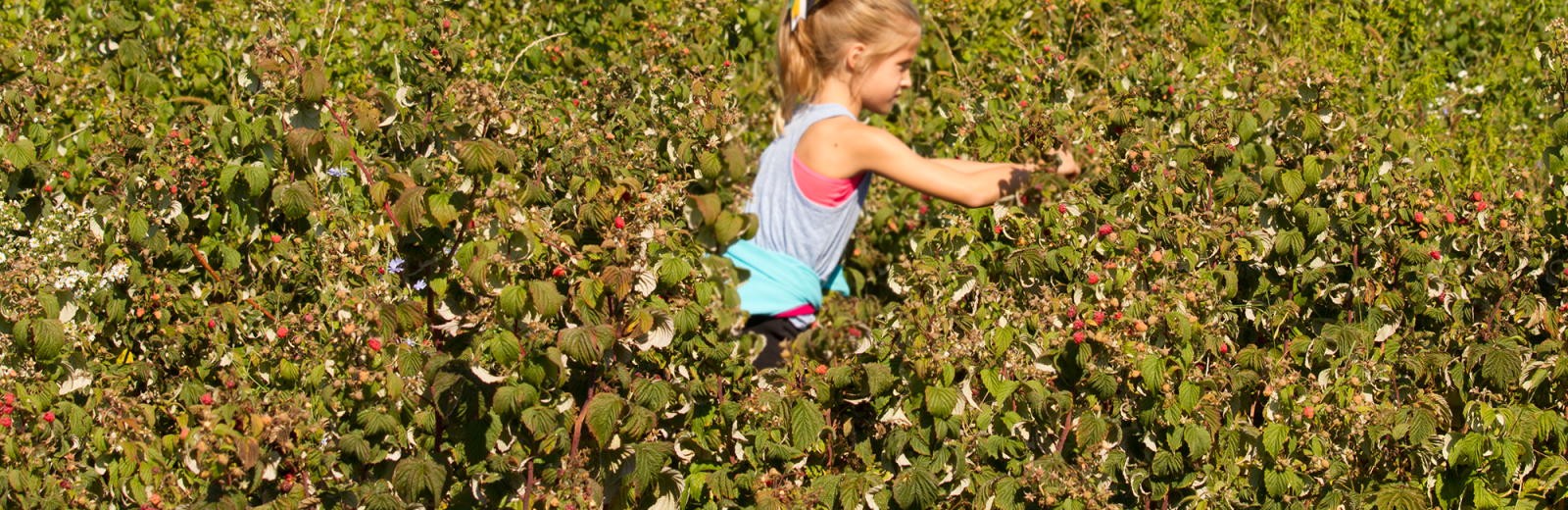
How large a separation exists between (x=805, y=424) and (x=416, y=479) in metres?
0.64

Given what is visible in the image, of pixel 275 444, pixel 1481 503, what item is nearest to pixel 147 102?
pixel 275 444

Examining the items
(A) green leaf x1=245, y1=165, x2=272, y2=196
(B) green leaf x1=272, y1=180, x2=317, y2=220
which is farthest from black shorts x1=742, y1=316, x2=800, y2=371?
(A) green leaf x1=245, y1=165, x2=272, y2=196

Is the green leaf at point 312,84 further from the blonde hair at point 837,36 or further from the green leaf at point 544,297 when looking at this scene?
the blonde hair at point 837,36

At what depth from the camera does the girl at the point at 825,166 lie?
2.28 metres

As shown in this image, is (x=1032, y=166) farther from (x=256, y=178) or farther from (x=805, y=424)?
(x=256, y=178)

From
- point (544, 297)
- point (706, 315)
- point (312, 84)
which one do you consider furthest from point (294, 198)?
point (706, 315)

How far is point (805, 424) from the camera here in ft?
6.54

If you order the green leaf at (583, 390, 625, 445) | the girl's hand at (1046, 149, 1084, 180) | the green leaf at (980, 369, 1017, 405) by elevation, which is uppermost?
the girl's hand at (1046, 149, 1084, 180)

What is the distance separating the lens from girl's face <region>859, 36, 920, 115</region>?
2500 millimetres

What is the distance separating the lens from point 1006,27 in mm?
3818

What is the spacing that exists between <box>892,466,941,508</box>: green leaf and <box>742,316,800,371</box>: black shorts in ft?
1.34

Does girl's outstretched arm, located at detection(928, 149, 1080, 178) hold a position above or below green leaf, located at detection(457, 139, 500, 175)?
below

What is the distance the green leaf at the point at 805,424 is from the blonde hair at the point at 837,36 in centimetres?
82

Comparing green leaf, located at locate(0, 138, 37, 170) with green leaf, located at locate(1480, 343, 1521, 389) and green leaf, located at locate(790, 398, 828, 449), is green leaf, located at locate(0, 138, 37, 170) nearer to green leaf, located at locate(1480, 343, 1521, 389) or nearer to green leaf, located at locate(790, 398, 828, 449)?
green leaf, located at locate(790, 398, 828, 449)
